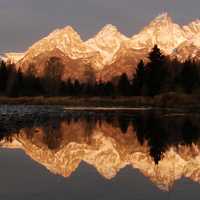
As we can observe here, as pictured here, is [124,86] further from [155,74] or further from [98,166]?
[98,166]

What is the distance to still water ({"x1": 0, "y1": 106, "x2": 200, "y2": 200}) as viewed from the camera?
1327 centimetres

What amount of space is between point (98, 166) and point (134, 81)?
86.1 meters

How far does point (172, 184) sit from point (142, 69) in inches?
3515

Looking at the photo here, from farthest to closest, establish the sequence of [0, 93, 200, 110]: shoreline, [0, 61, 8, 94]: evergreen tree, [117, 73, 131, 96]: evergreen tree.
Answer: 1. [0, 61, 8, 94]: evergreen tree
2. [117, 73, 131, 96]: evergreen tree
3. [0, 93, 200, 110]: shoreline

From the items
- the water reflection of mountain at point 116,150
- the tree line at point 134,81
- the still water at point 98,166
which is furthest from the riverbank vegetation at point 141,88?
the still water at point 98,166

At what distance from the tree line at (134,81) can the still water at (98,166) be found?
2342 inches

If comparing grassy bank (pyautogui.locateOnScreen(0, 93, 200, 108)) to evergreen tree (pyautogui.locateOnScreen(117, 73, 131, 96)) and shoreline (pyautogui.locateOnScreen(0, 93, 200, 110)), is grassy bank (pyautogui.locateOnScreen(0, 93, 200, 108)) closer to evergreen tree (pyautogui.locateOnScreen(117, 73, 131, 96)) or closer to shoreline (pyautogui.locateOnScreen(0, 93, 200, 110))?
shoreline (pyautogui.locateOnScreen(0, 93, 200, 110))

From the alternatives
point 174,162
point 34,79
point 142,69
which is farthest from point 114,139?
point 34,79

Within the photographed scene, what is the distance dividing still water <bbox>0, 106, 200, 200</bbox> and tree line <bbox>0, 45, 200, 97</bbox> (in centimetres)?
5948

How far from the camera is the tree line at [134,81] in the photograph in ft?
309

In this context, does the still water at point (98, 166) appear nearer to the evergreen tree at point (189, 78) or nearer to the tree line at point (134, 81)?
the tree line at point (134, 81)

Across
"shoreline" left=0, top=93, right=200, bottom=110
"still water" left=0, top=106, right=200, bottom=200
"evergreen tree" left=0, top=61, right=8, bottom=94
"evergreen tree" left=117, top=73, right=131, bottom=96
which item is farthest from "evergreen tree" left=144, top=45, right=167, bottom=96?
"still water" left=0, top=106, right=200, bottom=200

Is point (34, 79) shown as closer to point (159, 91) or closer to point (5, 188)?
point (159, 91)

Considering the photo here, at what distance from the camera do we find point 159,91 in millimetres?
94375
